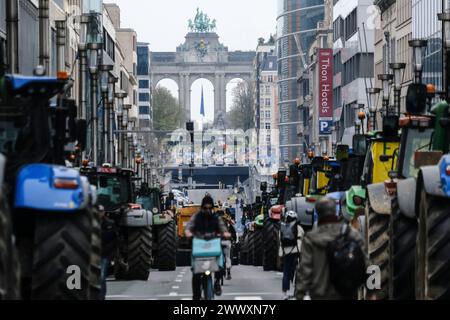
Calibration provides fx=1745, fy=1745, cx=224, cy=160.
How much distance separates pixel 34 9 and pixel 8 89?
214 feet

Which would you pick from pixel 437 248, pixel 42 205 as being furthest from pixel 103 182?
pixel 42 205

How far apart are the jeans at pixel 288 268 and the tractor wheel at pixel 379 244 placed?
5.31 m

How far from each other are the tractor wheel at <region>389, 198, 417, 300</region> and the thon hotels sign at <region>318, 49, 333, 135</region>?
12288 cm

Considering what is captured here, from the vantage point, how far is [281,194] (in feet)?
140

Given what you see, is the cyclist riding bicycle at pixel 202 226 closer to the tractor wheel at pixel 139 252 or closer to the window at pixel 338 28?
the tractor wheel at pixel 139 252

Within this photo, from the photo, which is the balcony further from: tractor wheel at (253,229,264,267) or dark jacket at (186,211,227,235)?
dark jacket at (186,211,227,235)

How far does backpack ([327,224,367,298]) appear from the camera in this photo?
15172mm

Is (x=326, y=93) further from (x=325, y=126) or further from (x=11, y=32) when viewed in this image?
(x=11, y=32)

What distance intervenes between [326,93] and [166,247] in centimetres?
10070

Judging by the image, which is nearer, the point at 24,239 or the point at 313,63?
the point at 24,239

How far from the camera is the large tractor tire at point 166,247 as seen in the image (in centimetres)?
4203

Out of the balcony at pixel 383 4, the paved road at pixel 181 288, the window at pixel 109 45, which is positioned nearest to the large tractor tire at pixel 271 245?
the paved road at pixel 181 288
